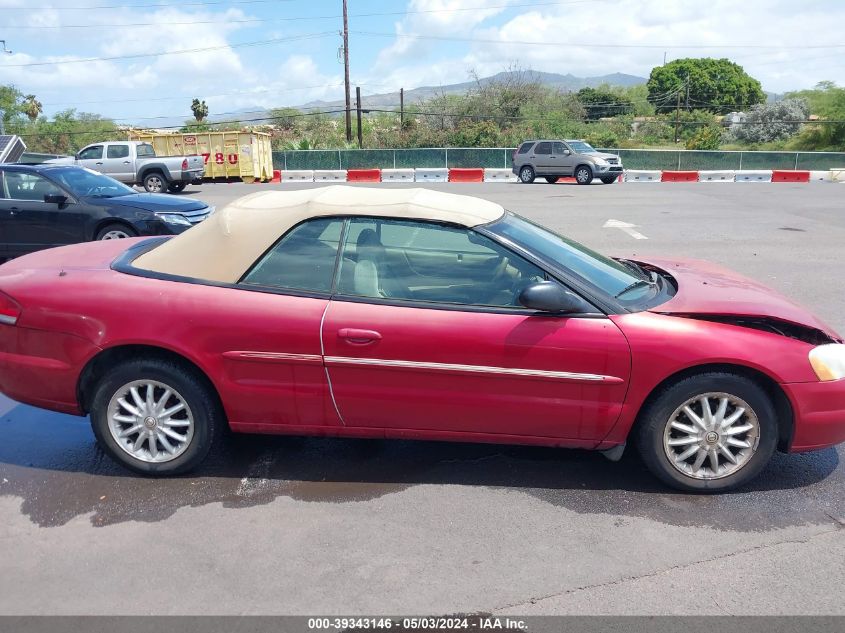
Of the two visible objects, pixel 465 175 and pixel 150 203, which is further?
pixel 465 175

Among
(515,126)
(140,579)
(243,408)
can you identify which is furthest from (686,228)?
(515,126)

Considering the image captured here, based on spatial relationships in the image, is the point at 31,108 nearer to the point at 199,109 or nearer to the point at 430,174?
the point at 199,109

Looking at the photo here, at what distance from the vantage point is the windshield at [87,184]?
10.3 m

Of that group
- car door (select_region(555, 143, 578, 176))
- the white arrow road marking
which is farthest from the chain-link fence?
the white arrow road marking

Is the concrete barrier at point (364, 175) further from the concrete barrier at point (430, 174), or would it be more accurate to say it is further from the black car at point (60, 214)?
the black car at point (60, 214)

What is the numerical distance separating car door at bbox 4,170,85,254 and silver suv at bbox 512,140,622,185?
20011mm

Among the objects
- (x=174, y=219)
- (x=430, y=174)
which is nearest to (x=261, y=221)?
(x=174, y=219)

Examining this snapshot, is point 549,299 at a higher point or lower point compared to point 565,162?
lower

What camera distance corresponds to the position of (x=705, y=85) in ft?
366

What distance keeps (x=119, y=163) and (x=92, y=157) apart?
1.25m

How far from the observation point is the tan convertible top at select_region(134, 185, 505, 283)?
12.9 ft

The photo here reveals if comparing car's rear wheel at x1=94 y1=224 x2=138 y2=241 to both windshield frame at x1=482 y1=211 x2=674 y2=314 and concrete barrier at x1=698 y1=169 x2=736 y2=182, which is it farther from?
concrete barrier at x1=698 y1=169 x2=736 y2=182

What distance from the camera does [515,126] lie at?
52.2 meters

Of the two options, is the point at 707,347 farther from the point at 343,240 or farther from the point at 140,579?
the point at 140,579
